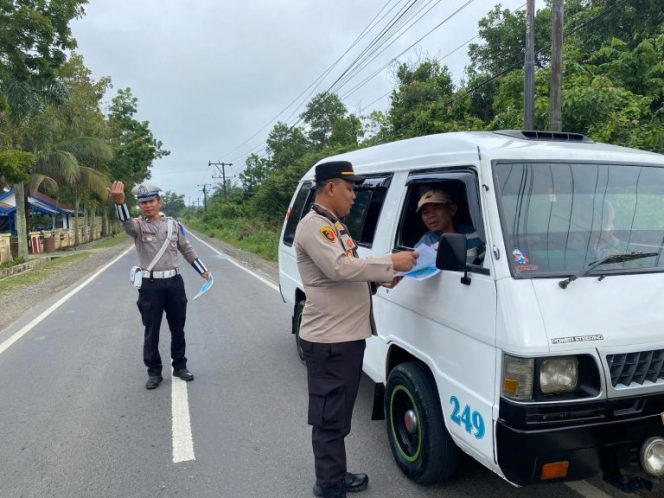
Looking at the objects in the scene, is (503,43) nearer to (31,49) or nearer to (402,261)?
(31,49)

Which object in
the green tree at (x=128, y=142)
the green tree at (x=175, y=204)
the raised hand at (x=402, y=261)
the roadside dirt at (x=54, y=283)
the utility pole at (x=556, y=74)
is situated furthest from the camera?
the green tree at (x=175, y=204)

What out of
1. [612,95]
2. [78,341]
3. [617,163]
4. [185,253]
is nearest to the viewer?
[617,163]

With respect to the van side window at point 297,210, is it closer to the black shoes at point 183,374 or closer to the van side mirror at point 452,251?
the black shoes at point 183,374

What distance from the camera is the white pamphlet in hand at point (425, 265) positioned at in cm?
277

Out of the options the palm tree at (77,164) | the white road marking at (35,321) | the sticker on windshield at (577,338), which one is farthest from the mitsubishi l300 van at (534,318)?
the palm tree at (77,164)

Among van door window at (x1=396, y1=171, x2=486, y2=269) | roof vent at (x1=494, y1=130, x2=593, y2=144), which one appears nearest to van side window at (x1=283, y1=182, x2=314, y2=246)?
van door window at (x1=396, y1=171, x2=486, y2=269)

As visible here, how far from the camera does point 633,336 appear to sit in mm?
2318

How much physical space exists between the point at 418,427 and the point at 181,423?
2.11 metres

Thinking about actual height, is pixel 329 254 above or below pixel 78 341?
above

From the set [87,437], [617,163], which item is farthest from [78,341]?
[617,163]

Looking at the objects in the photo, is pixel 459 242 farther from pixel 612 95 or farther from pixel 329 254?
pixel 612 95

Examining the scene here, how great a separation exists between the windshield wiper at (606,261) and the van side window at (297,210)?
3.31 meters

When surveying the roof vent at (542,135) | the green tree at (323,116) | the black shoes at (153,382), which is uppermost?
the green tree at (323,116)

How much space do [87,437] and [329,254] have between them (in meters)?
2.72
